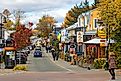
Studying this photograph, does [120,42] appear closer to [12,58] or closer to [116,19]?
[116,19]

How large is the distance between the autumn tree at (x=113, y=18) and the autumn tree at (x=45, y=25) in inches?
5635

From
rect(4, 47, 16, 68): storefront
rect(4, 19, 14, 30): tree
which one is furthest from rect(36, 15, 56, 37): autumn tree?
rect(4, 47, 16, 68): storefront

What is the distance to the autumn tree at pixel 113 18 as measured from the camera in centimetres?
3866

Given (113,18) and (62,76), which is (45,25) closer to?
(113,18)

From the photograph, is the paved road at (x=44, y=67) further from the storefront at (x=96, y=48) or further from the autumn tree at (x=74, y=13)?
the autumn tree at (x=74, y=13)

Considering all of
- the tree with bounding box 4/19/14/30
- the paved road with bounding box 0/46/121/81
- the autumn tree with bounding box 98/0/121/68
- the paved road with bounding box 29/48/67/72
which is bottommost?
the paved road with bounding box 29/48/67/72

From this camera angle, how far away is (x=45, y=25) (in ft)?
610

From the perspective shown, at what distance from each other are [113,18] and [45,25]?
147 metres

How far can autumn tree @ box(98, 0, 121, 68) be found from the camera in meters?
38.7


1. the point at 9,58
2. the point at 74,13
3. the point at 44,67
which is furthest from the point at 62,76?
the point at 74,13

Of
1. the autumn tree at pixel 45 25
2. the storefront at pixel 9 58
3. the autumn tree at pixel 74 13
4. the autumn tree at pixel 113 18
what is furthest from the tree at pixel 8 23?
the autumn tree at pixel 113 18

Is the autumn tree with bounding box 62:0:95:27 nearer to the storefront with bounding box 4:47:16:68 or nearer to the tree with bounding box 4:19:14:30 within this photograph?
the tree with bounding box 4:19:14:30

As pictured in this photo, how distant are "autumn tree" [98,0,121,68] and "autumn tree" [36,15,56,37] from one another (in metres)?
143

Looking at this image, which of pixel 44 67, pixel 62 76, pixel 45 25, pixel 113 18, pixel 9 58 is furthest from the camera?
pixel 45 25
